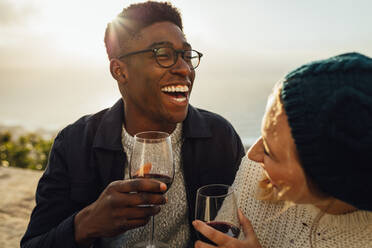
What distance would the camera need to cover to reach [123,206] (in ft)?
5.59

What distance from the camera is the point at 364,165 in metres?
1.26

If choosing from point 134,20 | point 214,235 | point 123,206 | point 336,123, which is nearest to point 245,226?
point 214,235

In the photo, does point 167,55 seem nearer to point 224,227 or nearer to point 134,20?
point 134,20

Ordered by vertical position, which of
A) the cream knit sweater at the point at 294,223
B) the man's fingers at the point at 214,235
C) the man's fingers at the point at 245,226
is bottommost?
the cream knit sweater at the point at 294,223

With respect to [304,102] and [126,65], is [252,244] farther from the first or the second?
[126,65]

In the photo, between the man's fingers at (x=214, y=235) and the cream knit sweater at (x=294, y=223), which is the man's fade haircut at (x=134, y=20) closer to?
the cream knit sweater at (x=294, y=223)

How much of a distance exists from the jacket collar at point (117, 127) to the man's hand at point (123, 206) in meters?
0.76

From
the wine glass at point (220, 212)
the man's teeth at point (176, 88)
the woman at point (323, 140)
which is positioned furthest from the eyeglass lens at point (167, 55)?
the wine glass at point (220, 212)

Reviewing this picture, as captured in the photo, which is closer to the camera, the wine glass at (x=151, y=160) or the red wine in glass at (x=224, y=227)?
the red wine in glass at (x=224, y=227)

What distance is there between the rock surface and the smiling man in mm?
1268

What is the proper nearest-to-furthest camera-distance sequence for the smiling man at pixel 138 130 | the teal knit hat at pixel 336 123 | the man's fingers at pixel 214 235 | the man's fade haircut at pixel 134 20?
the teal knit hat at pixel 336 123 → the man's fingers at pixel 214 235 → the smiling man at pixel 138 130 → the man's fade haircut at pixel 134 20

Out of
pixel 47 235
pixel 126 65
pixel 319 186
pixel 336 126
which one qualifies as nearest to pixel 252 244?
pixel 319 186

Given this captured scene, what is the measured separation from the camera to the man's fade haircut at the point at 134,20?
279cm

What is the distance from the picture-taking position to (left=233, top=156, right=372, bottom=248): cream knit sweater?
180 centimetres
